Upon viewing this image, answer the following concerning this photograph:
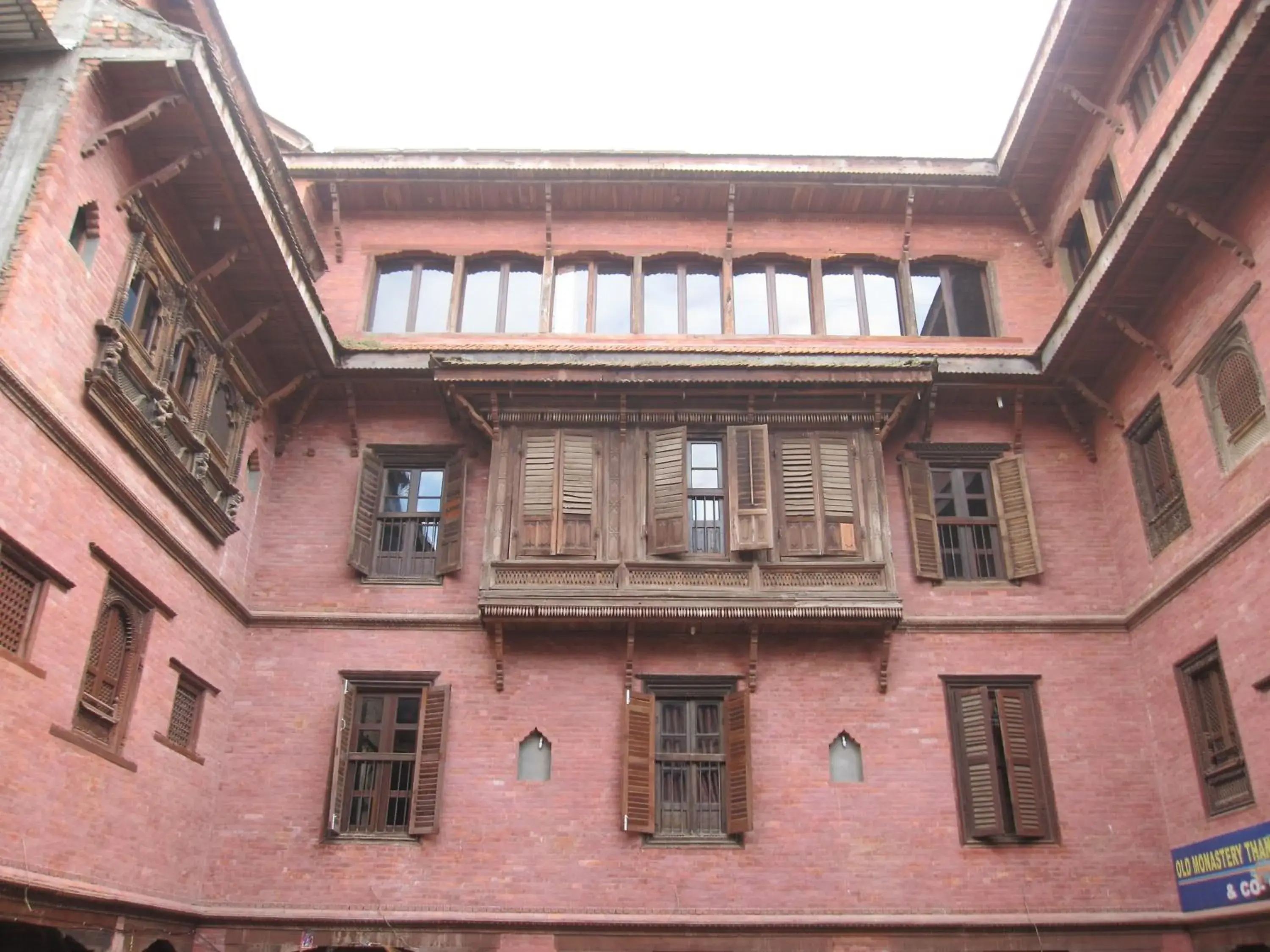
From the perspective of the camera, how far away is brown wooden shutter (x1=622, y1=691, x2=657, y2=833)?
13.1 metres

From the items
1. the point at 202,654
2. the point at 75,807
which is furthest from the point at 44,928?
the point at 202,654

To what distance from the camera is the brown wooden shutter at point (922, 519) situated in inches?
579

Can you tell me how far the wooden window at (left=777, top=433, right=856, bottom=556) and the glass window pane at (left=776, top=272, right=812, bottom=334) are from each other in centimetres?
245

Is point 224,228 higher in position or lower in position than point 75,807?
higher

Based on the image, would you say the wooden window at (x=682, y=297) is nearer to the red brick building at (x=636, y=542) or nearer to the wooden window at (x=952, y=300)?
the red brick building at (x=636, y=542)

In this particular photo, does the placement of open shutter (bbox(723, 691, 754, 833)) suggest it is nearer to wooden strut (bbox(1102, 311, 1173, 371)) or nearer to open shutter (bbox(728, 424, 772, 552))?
open shutter (bbox(728, 424, 772, 552))

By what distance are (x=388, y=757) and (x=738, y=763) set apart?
175 inches

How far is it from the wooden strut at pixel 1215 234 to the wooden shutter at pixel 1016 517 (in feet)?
13.9

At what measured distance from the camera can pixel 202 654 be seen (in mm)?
13195

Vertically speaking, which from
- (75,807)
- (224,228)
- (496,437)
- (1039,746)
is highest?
(224,228)

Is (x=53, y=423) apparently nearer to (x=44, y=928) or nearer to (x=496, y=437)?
(x=44, y=928)

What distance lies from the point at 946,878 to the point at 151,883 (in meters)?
9.12

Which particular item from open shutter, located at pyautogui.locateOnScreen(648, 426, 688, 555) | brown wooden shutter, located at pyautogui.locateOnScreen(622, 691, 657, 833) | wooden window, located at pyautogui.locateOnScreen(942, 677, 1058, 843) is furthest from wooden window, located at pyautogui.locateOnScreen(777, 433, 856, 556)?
brown wooden shutter, located at pyautogui.locateOnScreen(622, 691, 657, 833)

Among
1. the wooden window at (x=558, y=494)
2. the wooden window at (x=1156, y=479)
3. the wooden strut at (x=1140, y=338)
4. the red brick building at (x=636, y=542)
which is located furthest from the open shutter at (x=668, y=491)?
the wooden window at (x=1156, y=479)
